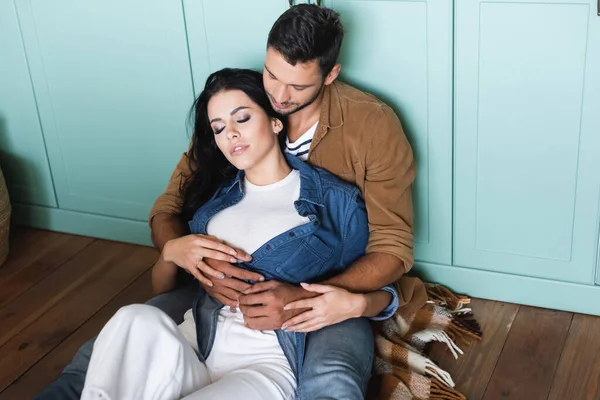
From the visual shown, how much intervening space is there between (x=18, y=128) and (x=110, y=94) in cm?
42

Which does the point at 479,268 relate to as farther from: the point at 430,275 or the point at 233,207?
the point at 233,207

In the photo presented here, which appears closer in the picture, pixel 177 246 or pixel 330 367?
pixel 330 367

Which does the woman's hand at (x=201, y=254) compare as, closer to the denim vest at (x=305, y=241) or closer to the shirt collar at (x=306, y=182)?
the denim vest at (x=305, y=241)

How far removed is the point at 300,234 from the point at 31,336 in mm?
884

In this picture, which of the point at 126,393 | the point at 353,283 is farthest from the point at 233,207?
the point at 126,393

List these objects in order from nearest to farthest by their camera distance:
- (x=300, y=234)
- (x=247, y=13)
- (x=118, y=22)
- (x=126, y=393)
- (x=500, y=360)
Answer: (x=126, y=393) → (x=300, y=234) → (x=500, y=360) → (x=247, y=13) → (x=118, y=22)

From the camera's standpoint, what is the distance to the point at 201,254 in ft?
6.23

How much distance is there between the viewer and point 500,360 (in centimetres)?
204

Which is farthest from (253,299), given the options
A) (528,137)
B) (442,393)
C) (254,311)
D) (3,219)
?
(3,219)

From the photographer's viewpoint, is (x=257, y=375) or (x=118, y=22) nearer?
(x=257, y=375)

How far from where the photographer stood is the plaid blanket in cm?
192

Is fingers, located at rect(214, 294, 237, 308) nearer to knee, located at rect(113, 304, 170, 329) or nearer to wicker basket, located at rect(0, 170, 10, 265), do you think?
knee, located at rect(113, 304, 170, 329)

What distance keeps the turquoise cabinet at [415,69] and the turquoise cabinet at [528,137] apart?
0.11 feet

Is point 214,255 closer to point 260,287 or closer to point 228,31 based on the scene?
point 260,287
